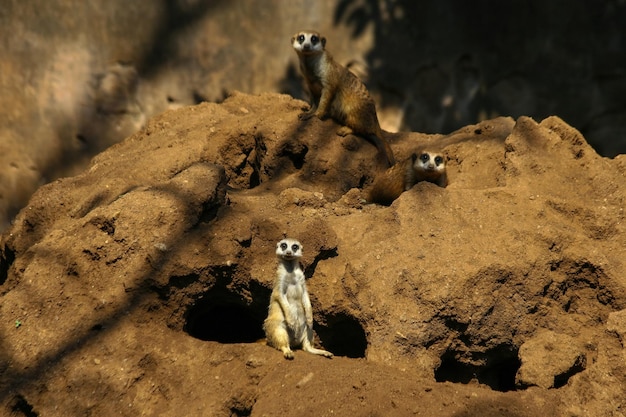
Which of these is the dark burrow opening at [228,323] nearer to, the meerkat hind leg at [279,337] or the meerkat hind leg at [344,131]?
the meerkat hind leg at [279,337]

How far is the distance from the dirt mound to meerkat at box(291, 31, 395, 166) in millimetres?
902

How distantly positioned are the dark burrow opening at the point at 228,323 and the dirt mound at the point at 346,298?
0.04ft

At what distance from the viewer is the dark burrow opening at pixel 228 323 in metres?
4.06

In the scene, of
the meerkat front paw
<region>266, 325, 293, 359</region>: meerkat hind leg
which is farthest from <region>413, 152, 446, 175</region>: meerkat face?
the meerkat front paw

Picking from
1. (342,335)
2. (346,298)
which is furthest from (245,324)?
(346,298)

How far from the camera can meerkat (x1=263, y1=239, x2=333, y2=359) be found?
139 inches

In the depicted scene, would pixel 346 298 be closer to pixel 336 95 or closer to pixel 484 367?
pixel 484 367

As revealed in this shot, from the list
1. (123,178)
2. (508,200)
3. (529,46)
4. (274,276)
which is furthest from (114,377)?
(529,46)

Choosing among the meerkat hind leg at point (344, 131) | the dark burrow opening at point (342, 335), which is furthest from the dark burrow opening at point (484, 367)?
the meerkat hind leg at point (344, 131)

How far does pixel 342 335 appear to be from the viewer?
12.8 ft

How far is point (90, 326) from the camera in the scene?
11.1 feet

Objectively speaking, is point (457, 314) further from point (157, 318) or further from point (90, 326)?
point (90, 326)

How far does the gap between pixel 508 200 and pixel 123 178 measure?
91.1 inches

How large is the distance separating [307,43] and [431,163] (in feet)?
4.62
